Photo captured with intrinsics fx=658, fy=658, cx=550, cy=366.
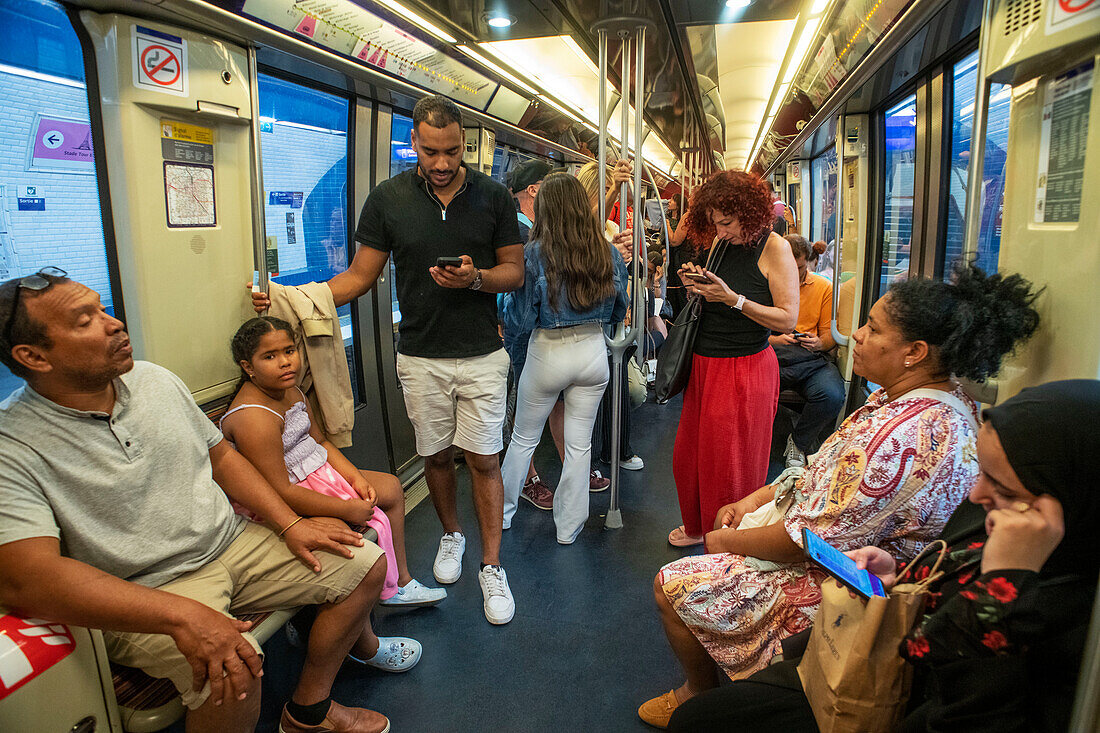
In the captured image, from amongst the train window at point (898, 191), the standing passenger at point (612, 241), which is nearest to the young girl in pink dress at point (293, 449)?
the standing passenger at point (612, 241)

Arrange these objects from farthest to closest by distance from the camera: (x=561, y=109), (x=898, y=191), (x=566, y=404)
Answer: (x=561, y=109)
(x=898, y=191)
(x=566, y=404)

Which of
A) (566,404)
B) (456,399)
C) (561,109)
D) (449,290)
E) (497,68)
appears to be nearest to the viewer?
(449,290)

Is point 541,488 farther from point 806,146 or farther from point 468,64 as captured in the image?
point 806,146

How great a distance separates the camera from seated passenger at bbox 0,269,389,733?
149 centimetres

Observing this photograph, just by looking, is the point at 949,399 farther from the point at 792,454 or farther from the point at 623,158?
the point at 792,454

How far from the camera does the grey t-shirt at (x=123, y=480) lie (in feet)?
5.00

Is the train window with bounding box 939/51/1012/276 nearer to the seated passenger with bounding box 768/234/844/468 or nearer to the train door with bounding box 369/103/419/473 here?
the seated passenger with bounding box 768/234/844/468

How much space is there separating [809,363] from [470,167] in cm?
279

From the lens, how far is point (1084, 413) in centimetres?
111

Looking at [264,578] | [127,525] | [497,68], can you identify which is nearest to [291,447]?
[264,578]

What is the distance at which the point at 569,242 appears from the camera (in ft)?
9.96

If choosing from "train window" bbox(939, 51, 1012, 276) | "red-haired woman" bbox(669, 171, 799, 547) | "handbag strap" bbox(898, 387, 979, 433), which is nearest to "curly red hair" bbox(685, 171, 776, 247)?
"red-haired woman" bbox(669, 171, 799, 547)

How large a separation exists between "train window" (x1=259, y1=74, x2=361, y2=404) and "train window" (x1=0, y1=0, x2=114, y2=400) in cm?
102

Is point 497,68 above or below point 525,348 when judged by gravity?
above
